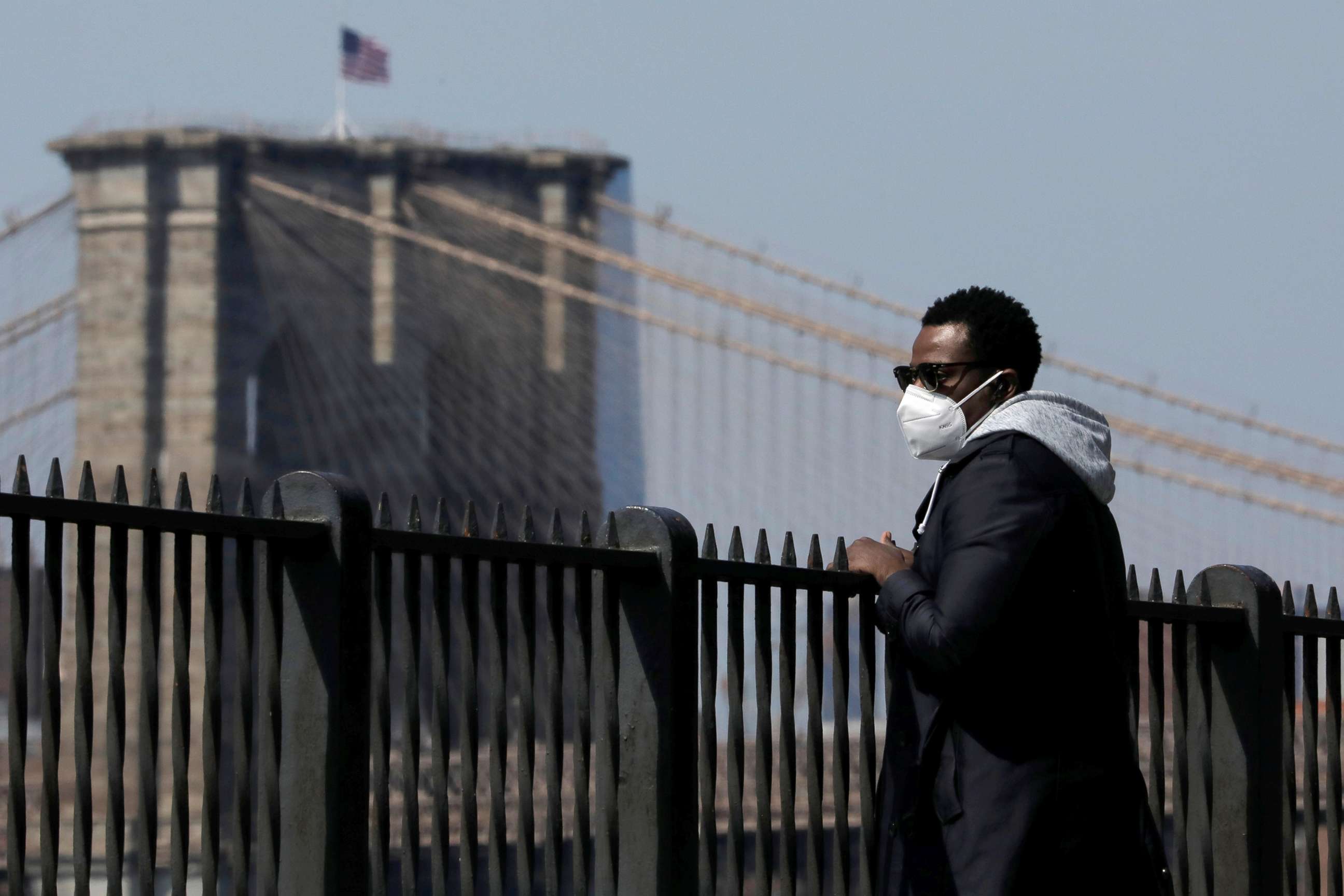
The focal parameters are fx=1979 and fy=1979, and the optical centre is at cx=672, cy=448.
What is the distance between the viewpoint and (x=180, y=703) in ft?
7.97

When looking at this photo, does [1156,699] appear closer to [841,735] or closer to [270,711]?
[841,735]

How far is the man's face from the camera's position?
8.75 ft

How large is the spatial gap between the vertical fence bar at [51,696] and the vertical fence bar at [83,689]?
24 millimetres

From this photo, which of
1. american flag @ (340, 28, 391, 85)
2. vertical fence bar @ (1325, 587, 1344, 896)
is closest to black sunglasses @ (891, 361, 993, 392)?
vertical fence bar @ (1325, 587, 1344, 896)

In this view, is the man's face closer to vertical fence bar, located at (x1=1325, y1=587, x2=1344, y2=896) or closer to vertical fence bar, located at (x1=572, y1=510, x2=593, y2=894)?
vertical fence bar, located at (x1=572, y1=510, x2=593, y2=894)

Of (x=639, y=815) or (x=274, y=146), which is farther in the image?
(x=274, y=146)

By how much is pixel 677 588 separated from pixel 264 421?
29.5 metres

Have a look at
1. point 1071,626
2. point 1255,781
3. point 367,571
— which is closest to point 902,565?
point 1071,626

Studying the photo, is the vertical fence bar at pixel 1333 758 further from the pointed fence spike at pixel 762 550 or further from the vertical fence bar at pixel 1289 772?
the pointed fence spike at pixel 762 550

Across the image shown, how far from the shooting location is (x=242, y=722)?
2.53 metres

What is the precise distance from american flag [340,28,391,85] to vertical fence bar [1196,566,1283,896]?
102 ft

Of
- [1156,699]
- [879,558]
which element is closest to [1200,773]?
[1156,699]

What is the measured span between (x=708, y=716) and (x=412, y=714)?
57 centimetres

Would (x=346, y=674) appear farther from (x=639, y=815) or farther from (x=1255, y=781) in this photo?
(x=1255, y=781)
